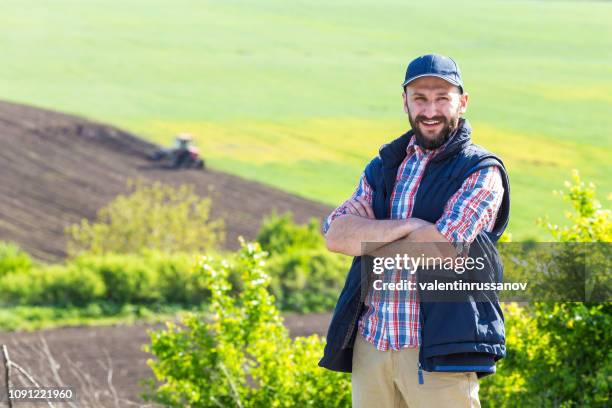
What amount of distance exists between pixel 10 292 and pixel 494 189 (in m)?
15.8

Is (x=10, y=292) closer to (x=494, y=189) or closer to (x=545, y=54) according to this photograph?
(x=494, y=189)

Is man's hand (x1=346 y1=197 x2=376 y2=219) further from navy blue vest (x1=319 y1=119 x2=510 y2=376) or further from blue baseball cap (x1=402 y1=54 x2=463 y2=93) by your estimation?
blue baseball cap (x1=402 y1=54 x2=463 y2=93)

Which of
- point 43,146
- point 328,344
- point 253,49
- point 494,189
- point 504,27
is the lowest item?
point 328,344

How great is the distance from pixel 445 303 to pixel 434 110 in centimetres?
75

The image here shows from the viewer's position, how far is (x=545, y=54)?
72.8 metres

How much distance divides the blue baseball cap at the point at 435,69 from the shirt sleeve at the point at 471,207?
38cm

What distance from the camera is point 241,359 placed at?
6.68 m

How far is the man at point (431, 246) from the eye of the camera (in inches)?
169

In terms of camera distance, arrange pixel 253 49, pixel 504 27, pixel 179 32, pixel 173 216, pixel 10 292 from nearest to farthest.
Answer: pixel 10 292
pixel 173 216
pixel 253 49
pixel 179 32
pixel 504 27

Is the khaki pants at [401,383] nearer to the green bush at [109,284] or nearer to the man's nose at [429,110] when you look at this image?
the man's nose at [429,110]

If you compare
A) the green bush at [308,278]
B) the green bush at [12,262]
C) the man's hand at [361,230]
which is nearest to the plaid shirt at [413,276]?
the man's hand at [361,230]

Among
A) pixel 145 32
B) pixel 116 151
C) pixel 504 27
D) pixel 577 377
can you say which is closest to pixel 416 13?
pixel 504 27

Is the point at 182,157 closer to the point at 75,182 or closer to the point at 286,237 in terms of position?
the point at 75,182

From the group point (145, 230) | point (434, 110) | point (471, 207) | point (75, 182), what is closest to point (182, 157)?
point (75, 182)
